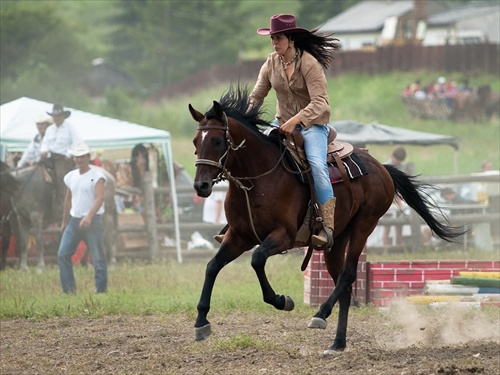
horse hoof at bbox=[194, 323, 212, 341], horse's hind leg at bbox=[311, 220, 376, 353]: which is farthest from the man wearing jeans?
horse hoof at bbox=[194, 323, 212, 341]

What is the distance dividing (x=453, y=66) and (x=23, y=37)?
25137 mm

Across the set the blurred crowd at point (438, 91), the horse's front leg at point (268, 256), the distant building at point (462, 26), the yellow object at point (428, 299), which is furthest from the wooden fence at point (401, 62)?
the horse's front leg at point (268, 256)

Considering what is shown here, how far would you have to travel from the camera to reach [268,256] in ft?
29.5

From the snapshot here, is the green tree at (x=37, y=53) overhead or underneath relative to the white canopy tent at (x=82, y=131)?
overhead

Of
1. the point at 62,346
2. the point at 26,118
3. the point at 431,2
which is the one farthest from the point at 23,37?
the point at 431,2

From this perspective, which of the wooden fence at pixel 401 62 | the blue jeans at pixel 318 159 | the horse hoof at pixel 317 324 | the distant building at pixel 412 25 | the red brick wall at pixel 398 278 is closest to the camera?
the horse hoof at pixel 317 324

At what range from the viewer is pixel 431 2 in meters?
67.5

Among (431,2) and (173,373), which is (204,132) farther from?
(431,2)

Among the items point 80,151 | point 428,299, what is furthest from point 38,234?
point 428,299

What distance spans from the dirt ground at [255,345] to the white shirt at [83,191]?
3.50m

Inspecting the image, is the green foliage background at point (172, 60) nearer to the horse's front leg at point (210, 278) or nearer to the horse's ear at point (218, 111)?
the horse's front leg at point (210, 278)

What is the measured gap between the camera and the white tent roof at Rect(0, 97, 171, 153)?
1795 centimetres

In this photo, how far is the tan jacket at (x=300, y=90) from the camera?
9.50m

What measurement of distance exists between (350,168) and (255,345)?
1.94 m
